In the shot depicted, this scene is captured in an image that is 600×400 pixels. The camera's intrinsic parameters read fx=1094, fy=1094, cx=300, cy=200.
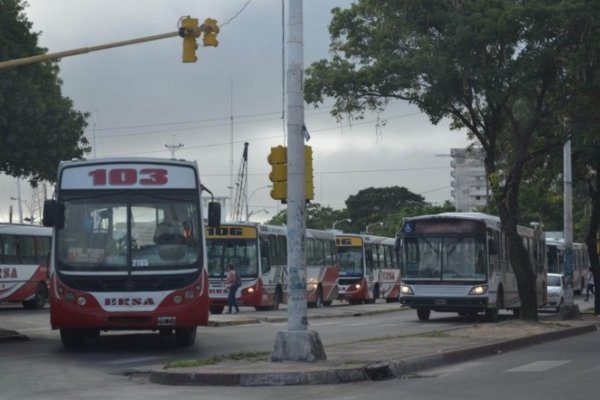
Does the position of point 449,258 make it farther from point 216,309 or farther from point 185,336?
point 185,336

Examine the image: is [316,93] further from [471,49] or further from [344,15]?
[471,49]

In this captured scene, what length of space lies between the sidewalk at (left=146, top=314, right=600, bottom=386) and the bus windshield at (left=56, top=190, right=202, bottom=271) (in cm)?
320

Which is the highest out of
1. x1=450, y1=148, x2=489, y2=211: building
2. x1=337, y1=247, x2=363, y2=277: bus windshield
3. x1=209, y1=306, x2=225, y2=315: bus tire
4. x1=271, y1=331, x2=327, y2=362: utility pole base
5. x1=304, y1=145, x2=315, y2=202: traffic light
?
x1=450, y1=148, x2=489, y2=211: building

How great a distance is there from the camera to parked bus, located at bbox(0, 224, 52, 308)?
41106 millimetres

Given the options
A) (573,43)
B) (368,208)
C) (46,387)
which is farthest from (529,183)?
(368,208)

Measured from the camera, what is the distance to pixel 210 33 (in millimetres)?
21484

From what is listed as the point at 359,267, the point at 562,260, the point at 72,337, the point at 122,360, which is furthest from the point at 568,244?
the point at 562,260

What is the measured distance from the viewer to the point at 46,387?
48.1 feet

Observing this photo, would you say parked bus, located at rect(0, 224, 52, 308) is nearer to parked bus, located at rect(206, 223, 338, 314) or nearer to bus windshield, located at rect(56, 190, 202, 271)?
parked bus, located at rect(206, 223, 338, 314)

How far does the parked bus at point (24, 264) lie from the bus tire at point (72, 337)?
2082 cm

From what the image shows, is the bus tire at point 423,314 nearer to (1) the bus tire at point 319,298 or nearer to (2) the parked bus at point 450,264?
(2) the parked bus at point 450,264

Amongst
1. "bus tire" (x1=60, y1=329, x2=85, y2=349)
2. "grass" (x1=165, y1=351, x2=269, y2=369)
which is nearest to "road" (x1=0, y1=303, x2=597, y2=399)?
"bus tire" (x1=60, y1=329, x2=85, y2=349)

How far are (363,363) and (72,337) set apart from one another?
6.78 m

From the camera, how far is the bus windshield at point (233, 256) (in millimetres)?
39281
